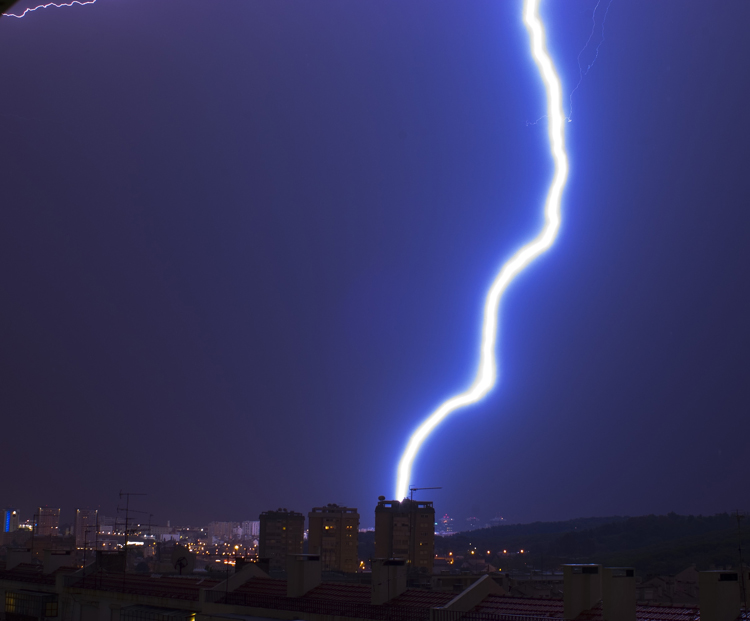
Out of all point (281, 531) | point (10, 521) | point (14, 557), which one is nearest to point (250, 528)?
point (10, 521)

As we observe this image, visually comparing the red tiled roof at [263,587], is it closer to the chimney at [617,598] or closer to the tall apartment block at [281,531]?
the chimney at [617,598]

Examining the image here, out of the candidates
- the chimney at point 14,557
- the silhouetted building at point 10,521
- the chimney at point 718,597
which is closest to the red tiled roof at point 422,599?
the chimney at point 718,597

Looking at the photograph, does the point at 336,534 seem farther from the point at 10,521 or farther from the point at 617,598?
the point at 10,521

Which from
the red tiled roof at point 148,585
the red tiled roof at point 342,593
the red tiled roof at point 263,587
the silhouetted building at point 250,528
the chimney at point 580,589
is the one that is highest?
the chimney at point 580,589

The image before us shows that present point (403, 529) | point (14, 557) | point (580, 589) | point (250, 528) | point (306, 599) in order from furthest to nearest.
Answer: point (250, 528) → point (403, 529) → point (14, 557) → point (306, 599) → point (580, 589)

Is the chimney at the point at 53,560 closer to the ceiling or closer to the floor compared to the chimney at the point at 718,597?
closer to the floor

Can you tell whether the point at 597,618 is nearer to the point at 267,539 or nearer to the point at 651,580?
the point at 651,580
